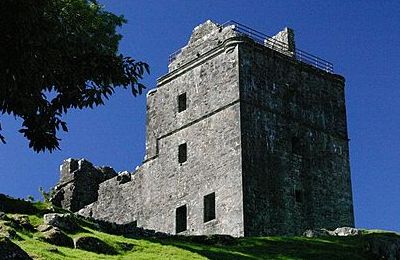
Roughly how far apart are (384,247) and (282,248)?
11.4 feet

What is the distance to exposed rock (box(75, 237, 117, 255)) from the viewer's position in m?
26.3

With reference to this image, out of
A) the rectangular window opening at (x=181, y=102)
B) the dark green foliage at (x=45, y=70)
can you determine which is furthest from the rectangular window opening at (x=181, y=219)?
the dark green foliage at (x=45, y=70)

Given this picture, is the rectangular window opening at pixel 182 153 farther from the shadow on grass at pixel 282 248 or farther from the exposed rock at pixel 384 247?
the exposed rock at pixel 384 247

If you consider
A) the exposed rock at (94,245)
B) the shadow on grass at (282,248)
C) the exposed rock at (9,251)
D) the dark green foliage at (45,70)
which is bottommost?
the exposed rock at (9,251)

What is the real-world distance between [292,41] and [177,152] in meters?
9.19

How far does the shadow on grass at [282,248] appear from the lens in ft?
94.2

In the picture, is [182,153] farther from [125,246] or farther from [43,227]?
[43,227]

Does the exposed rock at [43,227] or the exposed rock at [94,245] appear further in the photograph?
the exposed rock at [43,227]

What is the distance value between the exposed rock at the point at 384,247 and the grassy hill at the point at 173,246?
18 cm

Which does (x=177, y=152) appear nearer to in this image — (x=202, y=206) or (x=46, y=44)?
(x=202, y=206)

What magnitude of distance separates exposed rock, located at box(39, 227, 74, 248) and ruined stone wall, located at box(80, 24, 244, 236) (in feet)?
54.2

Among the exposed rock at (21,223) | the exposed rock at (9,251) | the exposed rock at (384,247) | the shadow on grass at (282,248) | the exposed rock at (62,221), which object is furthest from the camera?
the exposed rock at (384,247)

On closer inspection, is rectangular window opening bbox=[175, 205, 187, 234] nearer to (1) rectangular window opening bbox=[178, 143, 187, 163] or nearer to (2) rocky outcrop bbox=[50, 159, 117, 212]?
(1) rectangular window opening bbox=[178, 143, 187, 163]

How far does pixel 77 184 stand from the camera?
55.2 m
